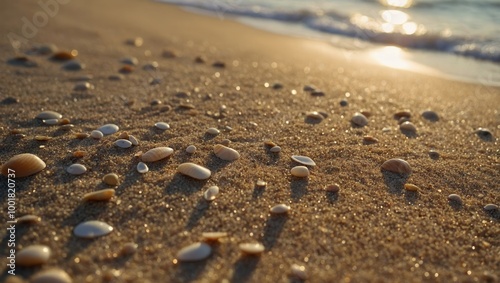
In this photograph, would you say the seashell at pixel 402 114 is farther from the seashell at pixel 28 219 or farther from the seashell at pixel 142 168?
the seashell at pixel 28 219

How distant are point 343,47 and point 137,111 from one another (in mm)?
3318

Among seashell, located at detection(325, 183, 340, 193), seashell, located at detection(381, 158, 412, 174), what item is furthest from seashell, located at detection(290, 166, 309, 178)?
seashell, located at detection(381, 158, 412, 174)

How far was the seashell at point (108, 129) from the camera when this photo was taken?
2539mm

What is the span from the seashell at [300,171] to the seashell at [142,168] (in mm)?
725

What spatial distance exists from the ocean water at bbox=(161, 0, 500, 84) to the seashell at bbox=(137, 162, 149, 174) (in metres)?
3.63

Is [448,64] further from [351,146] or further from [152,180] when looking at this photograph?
[152,180]

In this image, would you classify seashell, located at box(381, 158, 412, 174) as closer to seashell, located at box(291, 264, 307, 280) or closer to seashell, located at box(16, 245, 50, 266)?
seashell, located at box(291, 264, 307, 280)

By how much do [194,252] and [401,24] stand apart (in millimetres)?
5969

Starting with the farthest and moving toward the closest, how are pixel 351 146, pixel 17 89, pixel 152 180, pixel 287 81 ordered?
pixel 287 81
pixel 17 89
pixel 351 146
pixel 152 180

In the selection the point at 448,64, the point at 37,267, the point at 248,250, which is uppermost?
the point at 448,64

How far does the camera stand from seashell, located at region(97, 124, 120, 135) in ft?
8.33

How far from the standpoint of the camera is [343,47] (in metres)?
5.45

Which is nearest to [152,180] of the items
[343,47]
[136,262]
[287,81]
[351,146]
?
[136,262]

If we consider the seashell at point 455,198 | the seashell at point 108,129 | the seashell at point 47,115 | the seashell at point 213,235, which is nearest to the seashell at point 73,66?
the seashell at point 47,115
